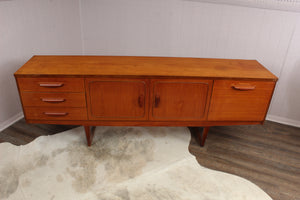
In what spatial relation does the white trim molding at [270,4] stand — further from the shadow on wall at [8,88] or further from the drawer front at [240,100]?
the shadow on wall at [8,88]

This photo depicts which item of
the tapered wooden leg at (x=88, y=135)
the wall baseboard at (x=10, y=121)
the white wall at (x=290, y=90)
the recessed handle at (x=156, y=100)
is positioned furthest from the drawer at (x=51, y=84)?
the white wall at (x=290, y=90)

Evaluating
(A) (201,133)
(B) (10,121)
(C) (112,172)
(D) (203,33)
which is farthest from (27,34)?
(A) (201,133)

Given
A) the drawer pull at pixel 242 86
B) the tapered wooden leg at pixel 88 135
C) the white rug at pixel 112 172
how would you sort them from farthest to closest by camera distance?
1. the tapered wooden leg at pixel 88 135
2. the drawer pull at pixel 242 86
3. the white rug at pixel 112 172

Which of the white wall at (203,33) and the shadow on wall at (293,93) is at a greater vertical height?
the white wall at (203,33)

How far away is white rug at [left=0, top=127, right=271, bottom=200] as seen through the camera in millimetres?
1551

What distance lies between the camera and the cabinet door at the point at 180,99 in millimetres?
1650

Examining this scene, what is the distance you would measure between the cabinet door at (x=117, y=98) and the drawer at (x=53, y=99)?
8cm

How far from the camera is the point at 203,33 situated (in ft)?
7.46

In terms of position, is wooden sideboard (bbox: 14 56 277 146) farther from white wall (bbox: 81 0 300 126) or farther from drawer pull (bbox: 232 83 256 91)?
white wall (bbox: 81 0 300 126)

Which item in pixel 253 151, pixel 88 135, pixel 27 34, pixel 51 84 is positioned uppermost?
pixel 27 34

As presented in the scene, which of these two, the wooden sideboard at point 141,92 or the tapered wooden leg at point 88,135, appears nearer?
the wooden sideboard at point 141,92

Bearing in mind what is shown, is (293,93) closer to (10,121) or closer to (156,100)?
(156,100)

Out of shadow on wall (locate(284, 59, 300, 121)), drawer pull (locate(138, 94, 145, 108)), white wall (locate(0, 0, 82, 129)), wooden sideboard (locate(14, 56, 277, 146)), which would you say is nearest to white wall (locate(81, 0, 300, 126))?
shadow on wall (locate(284, 59, 300, 121))

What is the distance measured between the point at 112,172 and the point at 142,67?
30.1 inches
